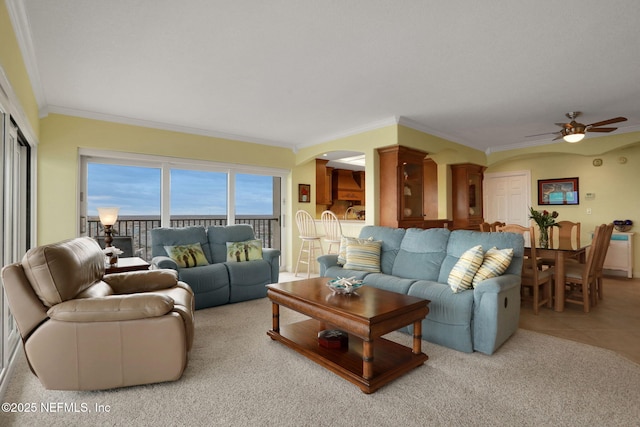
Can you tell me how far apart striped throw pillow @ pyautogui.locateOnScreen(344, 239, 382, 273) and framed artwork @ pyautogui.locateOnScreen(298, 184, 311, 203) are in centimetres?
266

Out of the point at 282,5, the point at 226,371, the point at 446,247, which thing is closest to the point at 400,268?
the point at 446,247

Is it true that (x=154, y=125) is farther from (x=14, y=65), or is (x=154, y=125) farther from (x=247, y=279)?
(x=247, y=279)

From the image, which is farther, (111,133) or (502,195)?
(502,195)

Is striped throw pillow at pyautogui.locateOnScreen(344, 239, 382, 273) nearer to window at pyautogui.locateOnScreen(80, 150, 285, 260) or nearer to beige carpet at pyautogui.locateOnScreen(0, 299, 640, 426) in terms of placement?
beige carpet at pyautogui.locateOnScreen(0, 299, 640, 426)

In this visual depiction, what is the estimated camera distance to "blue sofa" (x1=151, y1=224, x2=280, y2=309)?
3799mm

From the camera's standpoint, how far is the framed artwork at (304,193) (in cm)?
631

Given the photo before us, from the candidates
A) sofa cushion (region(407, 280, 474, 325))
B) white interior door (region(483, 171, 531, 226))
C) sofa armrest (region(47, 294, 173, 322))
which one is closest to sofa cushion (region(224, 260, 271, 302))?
sofa armrest (region(47, 294, 173, 322))

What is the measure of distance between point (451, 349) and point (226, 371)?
1.75 metres

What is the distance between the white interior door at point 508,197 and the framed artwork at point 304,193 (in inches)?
159

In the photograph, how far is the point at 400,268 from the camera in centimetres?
361

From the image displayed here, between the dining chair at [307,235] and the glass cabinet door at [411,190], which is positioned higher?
the glass cabinet door at [411,190]

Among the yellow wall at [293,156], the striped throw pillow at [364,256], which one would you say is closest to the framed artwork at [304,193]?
the yellow wall at [293,156]

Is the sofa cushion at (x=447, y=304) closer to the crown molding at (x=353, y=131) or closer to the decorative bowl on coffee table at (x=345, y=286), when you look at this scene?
the decorative bowl on coffee table at (x=345, y=286)

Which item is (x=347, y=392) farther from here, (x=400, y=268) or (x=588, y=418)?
(x=400, y=268)
